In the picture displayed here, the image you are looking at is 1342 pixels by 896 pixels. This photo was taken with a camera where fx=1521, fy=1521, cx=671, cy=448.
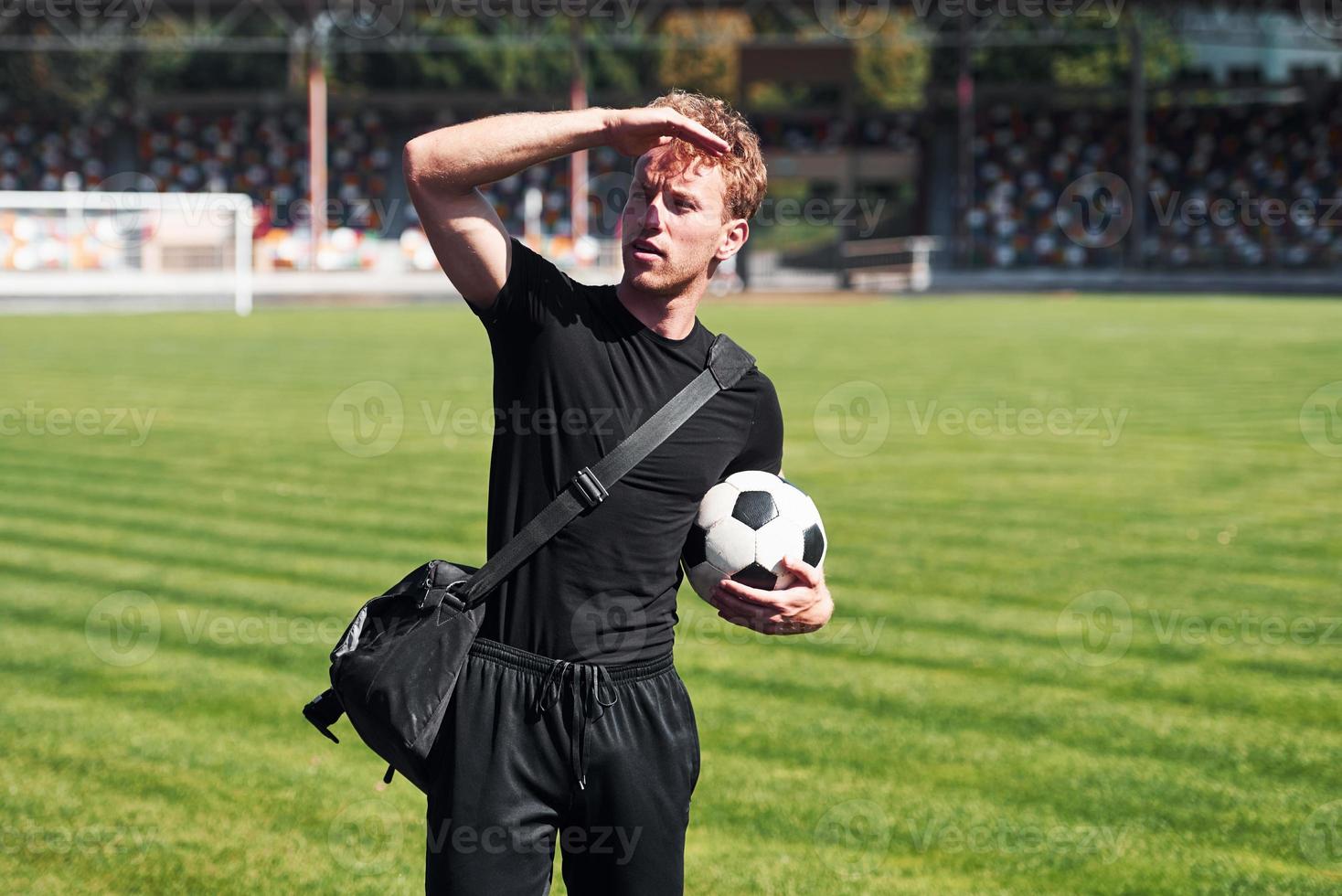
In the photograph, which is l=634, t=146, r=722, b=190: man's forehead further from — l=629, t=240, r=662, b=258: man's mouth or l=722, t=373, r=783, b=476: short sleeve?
l=722, t=373, r=783, b=476: short sleeve

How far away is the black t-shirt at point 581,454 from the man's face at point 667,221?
0.41 feet

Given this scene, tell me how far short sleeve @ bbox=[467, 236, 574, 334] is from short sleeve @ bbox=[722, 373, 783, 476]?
1.52ft

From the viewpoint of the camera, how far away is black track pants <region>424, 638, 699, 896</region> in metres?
2.72

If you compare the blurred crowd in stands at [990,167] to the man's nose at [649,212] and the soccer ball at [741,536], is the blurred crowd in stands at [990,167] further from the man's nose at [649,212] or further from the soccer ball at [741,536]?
the man's nose at [649,212]

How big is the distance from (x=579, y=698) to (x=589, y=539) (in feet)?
0.95

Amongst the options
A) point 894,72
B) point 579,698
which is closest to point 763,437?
point 579,698

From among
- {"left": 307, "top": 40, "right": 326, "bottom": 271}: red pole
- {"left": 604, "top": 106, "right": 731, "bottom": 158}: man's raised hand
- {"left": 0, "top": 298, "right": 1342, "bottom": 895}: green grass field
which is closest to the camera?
{"left": 604, "top": 106, "right": 731, "bottom": 158}: man's raised hand

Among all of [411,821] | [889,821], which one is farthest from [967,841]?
[411,821]

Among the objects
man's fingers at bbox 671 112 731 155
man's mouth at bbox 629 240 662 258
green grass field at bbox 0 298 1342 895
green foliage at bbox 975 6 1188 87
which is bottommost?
green grass field at bbox 0 298 1342 895

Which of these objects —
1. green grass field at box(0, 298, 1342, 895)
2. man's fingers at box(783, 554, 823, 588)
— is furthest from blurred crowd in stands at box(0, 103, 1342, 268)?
man's fingers at box(783, 554, 823, 588)

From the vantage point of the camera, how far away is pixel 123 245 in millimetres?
29562

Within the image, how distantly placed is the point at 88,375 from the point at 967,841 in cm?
1519

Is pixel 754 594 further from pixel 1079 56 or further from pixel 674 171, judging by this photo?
pixel 1079 56

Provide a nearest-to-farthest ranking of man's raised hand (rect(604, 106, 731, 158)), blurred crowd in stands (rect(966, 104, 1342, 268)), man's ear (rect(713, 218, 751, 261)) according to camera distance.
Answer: man's raised hand (rect(604, 106, 731, 158)) < man's ear (rect(713, 218, 751, 261)) < blurred crowd in stands (rect(966, 104, 1342, 268))
